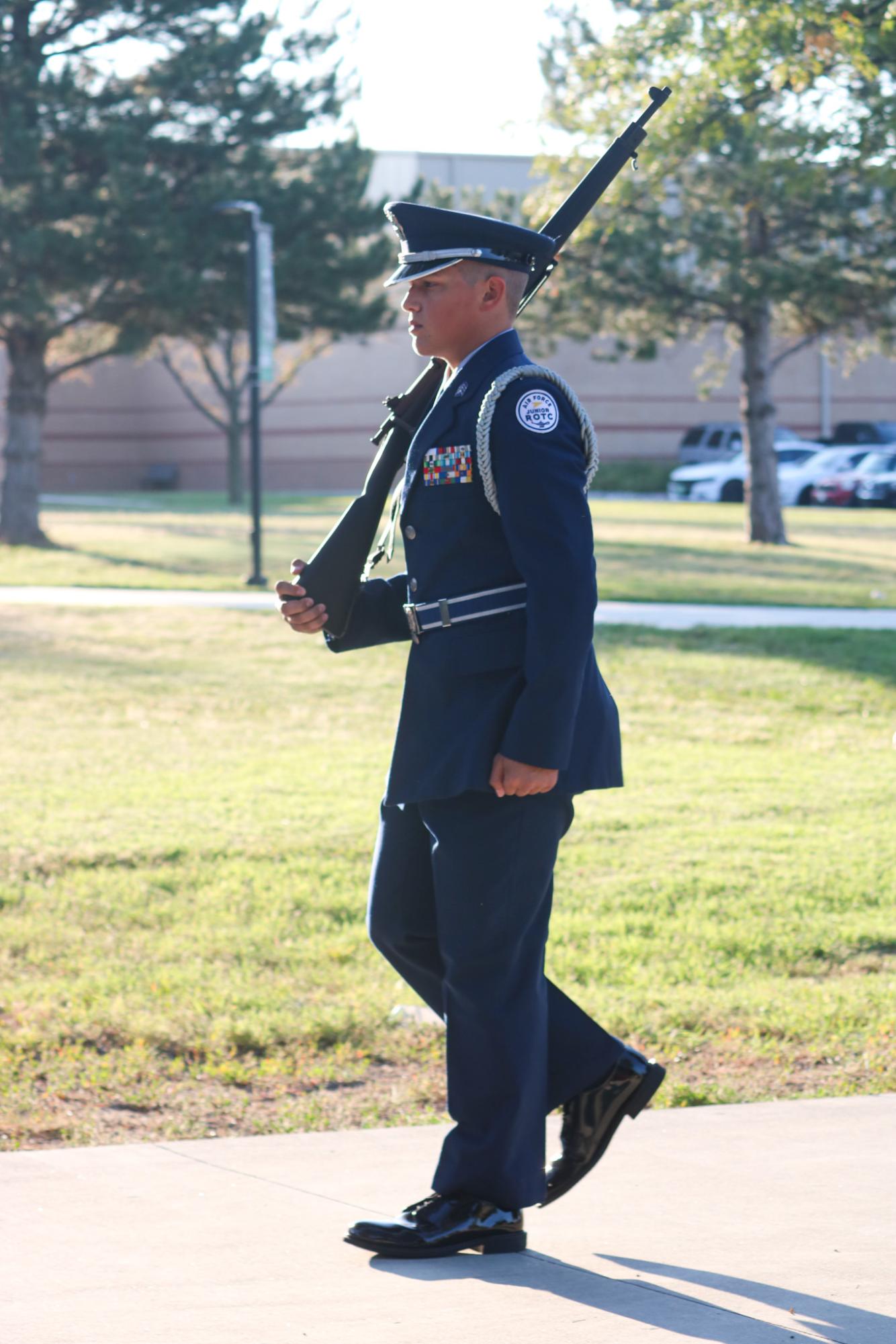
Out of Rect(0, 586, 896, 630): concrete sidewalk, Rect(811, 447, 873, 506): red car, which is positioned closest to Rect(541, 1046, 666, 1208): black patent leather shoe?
Rect(0, 586, 896, 630): concrete sidewalk

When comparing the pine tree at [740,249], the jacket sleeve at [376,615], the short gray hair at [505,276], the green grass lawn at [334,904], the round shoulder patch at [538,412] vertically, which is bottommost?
the green grass lawn at [334,904]

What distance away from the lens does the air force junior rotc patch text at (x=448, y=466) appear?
10.5 feet

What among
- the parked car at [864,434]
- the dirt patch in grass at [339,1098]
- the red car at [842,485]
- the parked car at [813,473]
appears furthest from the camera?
the parked car at [864,434]

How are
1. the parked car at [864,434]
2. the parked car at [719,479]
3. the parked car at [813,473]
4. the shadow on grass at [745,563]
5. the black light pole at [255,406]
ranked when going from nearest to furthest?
the black light pole at [255,406]
the shadow on grass at [745,563]
the parked car at [813,473]
the parked car at [719,479]
the parked car at [864,434]

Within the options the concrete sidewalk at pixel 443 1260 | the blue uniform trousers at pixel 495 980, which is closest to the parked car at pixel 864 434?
the concrete sidewalk at pixel 443 1260

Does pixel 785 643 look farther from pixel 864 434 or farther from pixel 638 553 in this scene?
pixel 864 434

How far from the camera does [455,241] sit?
3225mm

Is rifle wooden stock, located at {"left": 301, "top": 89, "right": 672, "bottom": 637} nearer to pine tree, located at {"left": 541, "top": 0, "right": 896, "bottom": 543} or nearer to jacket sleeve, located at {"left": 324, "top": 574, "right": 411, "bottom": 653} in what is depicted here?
jacket sleeve, located at {"left": 324, "top": 574, "right": 411, "bottom": 653}

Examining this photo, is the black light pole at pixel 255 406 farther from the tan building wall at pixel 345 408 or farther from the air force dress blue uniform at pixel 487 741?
the tan building wall at pixel 345 408

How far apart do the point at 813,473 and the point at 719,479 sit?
2.20 m

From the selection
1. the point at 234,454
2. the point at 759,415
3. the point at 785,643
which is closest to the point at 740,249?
the point at 759,415

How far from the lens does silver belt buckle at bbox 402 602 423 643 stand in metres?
3.30

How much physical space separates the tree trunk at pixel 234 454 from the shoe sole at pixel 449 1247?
134ft

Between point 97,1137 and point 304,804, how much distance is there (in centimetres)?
374
